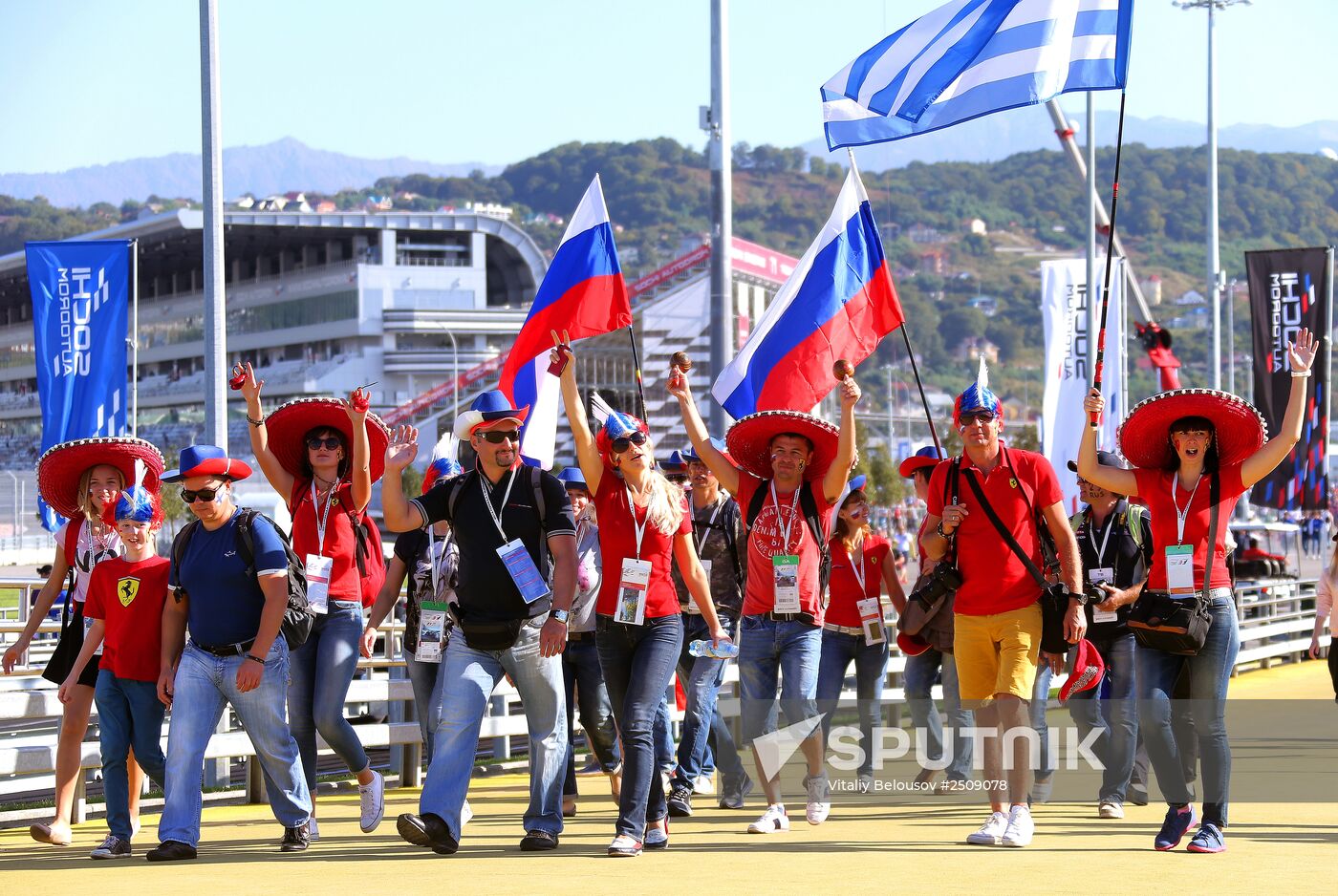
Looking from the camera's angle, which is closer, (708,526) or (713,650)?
(713,650)

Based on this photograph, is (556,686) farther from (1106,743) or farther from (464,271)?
(464,271)

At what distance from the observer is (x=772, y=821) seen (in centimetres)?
827

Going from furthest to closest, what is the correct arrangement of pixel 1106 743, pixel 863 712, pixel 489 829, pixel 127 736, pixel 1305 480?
pixel 1305 480, pixel 863 712, pixel 1106 743, pixel 489 829, pixel 127 736

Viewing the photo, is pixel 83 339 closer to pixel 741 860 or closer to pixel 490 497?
pixel 490 497

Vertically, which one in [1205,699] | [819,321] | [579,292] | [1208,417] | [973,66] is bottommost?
[1205,699]

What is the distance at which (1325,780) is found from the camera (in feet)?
34.5

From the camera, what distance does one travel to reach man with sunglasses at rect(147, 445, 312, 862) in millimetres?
7488

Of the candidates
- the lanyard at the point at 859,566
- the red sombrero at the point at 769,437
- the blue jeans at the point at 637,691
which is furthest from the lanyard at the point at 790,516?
the lanyard at the point at 859,566

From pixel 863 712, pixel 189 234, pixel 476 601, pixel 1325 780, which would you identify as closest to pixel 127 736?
pixel 476 601

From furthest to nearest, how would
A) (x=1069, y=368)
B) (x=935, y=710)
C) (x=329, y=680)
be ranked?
(x=1069, y=368), (x=935, y=710), (x=329, y=680)

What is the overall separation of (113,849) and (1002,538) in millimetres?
4049

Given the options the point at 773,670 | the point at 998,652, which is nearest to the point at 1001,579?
the point at 998,652

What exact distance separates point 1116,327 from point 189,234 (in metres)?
80.9

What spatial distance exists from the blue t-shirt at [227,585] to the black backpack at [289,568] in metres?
0.02
